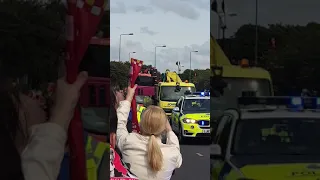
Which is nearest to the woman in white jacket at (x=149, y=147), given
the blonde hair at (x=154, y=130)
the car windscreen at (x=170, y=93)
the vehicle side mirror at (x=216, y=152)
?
the blonde hair at (x=154, y=130)

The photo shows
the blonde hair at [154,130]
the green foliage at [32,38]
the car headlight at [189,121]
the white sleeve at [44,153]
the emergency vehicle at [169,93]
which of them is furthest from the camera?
the emergency vehicle at [169,93]

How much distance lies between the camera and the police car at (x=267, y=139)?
1616 mm

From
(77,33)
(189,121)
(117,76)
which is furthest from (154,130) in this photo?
(189,121)

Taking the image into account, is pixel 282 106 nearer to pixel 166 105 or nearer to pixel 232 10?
pixel 232 10

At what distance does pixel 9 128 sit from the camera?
4.90 feet

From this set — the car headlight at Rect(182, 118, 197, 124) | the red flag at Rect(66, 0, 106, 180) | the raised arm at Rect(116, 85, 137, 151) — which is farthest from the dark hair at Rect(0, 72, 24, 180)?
the car headlight at Rect(182, 118, 197, 124)

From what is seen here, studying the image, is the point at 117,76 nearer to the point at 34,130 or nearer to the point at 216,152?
the point at 216,152

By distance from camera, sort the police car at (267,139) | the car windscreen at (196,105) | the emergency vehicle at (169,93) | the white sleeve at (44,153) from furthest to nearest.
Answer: the emergency vehicle at (169,93) < the car windscreen at (196,105) < the police car at (267,139) < the white sleeve at (44,153)

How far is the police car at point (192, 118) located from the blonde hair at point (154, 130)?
10.6 m

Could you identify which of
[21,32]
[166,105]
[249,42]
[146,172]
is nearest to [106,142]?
[21,32]

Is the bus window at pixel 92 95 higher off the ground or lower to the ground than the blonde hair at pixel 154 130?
higher

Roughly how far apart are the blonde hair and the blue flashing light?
1.40 m

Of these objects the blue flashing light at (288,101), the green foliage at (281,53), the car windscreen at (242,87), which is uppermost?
the green foliage at (281,53)

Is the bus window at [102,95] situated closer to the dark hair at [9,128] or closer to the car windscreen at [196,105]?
the dark hair at [9,128]
